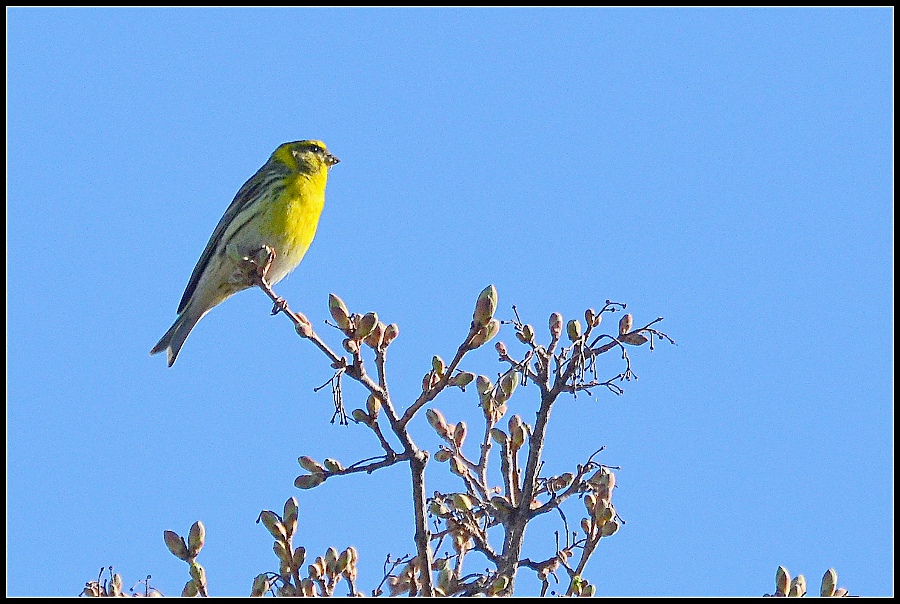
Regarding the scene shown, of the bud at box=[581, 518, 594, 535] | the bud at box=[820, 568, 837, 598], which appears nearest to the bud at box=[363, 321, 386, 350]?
the bud at box=[581, 518, 594, 535]

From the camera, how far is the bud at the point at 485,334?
→ 4.14m

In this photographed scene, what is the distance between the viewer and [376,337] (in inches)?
163

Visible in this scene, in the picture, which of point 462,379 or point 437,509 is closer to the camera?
point 462,379

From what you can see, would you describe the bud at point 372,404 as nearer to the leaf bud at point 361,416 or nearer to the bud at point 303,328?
the leaf bud at point 361,416

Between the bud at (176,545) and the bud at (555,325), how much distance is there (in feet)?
5.93

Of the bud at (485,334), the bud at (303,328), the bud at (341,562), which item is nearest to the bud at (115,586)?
the bud at (341,562)

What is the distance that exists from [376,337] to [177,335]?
197 inches

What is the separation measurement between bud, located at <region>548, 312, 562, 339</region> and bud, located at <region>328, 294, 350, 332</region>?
2.97ft

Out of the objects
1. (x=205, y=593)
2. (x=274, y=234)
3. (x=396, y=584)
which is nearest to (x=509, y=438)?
(x=396, y=584)

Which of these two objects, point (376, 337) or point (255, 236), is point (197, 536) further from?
point (255, 236)

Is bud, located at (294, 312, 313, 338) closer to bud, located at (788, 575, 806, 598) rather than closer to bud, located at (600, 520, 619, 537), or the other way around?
bud, located at (600, 520, 619, 537)

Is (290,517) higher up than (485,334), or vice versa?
(485,334)

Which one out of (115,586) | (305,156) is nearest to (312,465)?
(115,586)

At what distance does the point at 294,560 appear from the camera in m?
4.20
